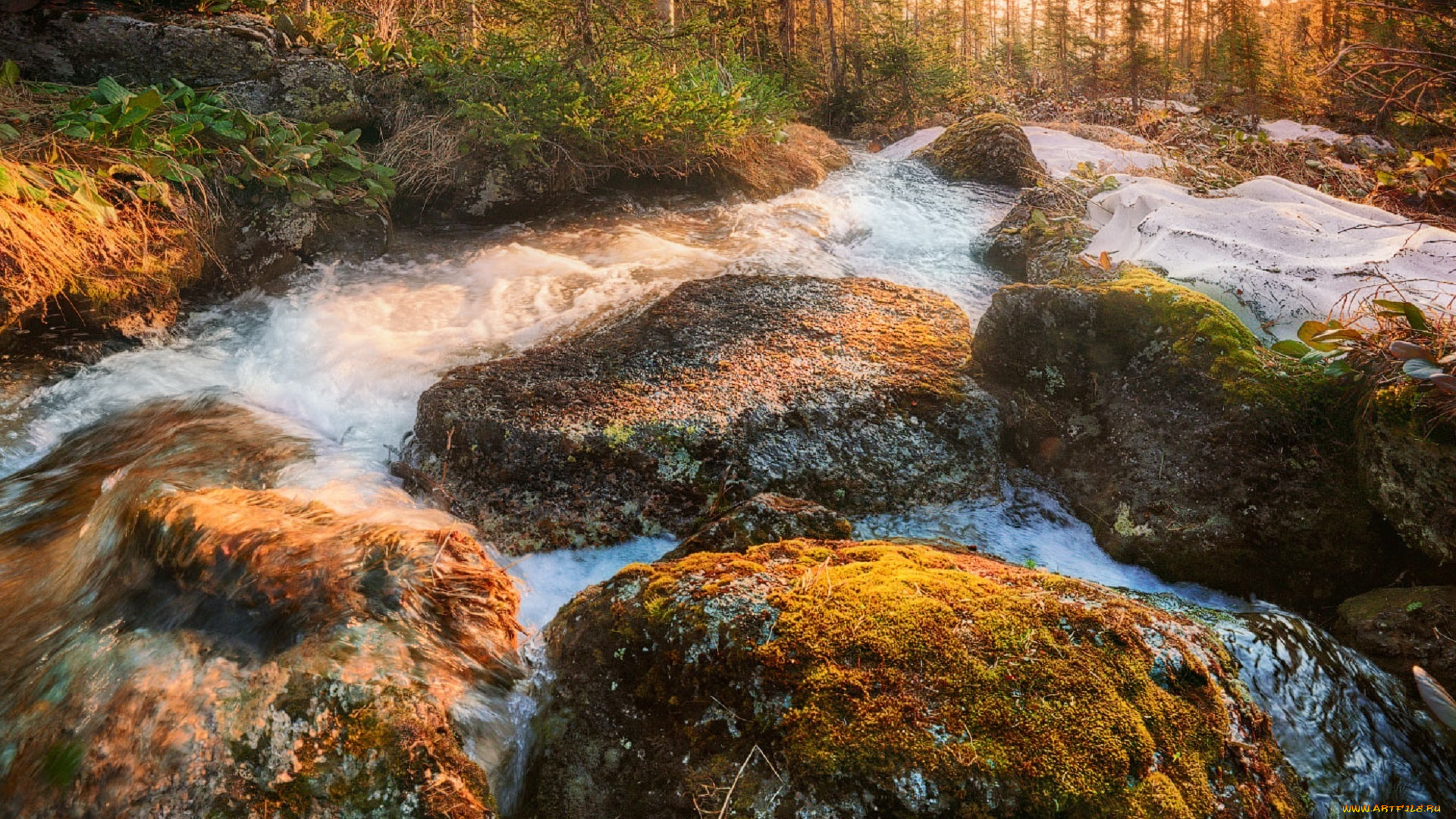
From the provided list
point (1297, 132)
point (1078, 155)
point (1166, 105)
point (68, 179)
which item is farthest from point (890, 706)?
point (1166, 105)

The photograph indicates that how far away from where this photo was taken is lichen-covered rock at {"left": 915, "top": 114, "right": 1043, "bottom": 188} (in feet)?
36.6

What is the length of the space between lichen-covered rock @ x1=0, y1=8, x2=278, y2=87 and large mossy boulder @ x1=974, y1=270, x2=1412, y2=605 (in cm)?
811

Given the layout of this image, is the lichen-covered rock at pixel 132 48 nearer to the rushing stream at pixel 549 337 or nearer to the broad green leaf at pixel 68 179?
the broad green leaf at pixel 68 179

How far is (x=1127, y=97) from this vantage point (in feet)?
80.1

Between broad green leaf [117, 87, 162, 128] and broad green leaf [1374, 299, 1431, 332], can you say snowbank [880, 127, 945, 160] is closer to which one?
broad green leaf [1374, 299, 1431, 332]

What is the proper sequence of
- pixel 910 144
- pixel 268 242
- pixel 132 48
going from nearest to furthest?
pixel 268 242, pixel 132 48, pixel 910 144

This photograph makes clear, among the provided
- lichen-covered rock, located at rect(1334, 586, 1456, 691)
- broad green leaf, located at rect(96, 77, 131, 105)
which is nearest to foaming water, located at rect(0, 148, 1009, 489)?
broad green leaf, located at rect(96, 77, 131, 105)

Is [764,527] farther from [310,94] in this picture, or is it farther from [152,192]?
[310,94]

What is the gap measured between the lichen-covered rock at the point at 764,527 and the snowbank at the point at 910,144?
427 inches

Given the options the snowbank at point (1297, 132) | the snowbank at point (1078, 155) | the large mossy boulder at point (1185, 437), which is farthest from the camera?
the snowbank at point (1297, 132)

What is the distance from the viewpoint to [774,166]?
1062 cm

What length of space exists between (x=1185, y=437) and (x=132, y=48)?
9890 millimetres

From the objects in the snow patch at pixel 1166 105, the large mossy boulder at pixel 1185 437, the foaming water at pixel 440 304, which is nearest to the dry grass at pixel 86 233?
the foaming water at pixel 440 304

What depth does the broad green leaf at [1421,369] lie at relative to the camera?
130 inches
